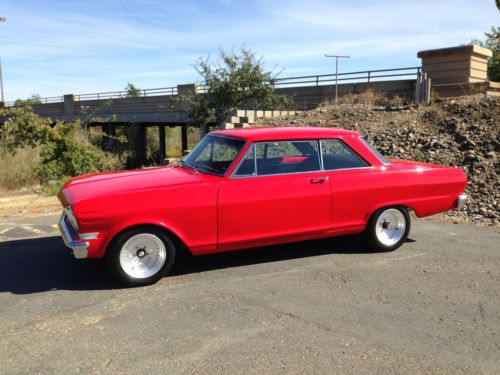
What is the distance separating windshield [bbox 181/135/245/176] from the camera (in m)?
4.93

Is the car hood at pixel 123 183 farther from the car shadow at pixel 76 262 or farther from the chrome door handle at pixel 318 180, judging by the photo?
the chrome door handle at pixel 318 180

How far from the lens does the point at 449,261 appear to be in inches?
206

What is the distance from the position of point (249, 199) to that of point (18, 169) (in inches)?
396

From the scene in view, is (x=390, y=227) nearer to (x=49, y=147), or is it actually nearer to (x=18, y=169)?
(x=49, y=147)

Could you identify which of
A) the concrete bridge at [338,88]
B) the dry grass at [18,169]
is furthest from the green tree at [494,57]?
the dry grass at [18,169]

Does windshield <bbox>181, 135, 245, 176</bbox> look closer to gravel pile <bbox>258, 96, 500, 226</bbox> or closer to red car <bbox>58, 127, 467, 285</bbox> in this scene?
red car <bbox>58, 127, 467, 285</bbox>

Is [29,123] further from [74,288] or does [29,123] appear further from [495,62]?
[495,62]

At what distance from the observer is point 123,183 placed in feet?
15.3

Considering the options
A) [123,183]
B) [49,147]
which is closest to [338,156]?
[123,183]

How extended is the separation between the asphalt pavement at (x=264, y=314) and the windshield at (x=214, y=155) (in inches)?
44.3

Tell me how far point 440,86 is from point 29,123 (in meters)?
12.9

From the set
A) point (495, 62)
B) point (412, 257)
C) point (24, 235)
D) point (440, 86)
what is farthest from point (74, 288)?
point (495, 62)

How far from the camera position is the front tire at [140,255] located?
14.2 ft

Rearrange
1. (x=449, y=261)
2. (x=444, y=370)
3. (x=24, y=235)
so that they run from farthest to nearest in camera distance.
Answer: (x=24, y=235)
(x=449, y=261)
(x=444, y=370)
